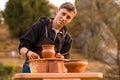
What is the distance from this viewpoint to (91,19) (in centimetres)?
2683

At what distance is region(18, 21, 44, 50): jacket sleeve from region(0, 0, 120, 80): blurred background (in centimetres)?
1269

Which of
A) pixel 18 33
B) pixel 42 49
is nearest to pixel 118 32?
pixel 18 33

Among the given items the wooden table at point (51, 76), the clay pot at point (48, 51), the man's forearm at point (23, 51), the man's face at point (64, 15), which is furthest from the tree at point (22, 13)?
the wooden table at point (51, 76)

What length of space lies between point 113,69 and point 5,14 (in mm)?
14203

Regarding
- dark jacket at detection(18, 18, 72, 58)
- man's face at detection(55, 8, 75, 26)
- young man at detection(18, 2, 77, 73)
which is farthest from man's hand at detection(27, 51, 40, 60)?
man's face at detection(55, 8, 75, 26)

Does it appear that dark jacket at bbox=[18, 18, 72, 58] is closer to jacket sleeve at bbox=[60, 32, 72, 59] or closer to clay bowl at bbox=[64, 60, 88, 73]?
jacket sleeve at bbox=[60, 32, 72, 59]

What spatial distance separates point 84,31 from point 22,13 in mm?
4457

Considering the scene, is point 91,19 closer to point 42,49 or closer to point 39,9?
point 39,9

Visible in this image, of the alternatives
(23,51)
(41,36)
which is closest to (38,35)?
(41,36)

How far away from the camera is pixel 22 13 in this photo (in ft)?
105

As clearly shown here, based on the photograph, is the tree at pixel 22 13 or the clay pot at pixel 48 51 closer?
the clay pot at pixel 48 51

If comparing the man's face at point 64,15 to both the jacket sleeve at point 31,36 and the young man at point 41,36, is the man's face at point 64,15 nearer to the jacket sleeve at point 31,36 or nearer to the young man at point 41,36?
the young man at point 41,36

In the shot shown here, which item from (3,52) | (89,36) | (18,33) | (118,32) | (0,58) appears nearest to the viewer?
(118,32)

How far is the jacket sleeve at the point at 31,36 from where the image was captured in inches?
252
